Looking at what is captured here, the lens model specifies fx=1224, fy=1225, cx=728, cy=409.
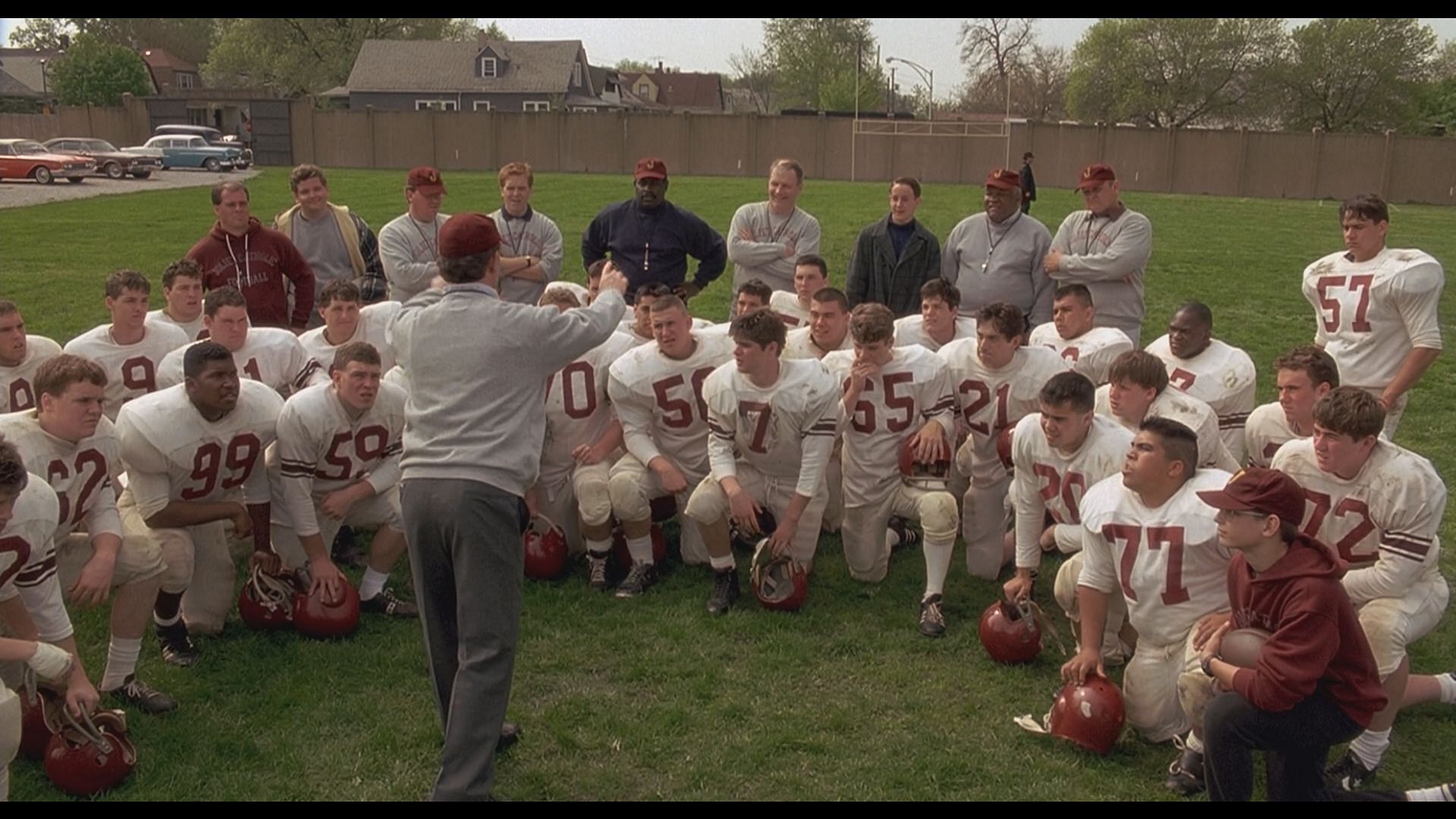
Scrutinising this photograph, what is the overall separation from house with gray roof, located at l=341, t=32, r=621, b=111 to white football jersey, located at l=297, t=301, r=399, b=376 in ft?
191

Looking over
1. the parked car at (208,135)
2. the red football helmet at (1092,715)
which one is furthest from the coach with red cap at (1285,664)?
the parked car at (208,135)

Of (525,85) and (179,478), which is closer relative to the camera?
(179,478)

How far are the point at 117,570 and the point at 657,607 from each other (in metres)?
2.60

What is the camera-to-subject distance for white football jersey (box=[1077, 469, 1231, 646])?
4.98 m

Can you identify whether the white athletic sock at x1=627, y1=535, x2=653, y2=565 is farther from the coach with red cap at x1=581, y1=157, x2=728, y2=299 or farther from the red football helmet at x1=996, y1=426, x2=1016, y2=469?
the coach with red cap at x1=581, y1=157, x2=728, y2=299

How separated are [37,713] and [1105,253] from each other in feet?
21.4

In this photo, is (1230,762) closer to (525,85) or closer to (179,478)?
(179,478)

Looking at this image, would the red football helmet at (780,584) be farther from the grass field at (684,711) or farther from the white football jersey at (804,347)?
the white football jersey at (804,347)

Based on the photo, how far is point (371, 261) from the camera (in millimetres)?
9086

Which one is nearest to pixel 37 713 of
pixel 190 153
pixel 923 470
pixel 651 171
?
pixel 923 470

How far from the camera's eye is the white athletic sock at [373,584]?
6379 millimetres

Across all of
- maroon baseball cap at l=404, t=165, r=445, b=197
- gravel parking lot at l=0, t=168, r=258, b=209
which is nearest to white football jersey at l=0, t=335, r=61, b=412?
maroon baseball cap at l=404, t=165, r=445, b=197

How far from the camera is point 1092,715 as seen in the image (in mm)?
4895

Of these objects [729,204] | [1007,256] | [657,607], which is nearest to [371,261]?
[657,607]
